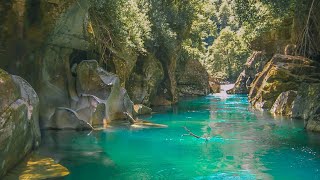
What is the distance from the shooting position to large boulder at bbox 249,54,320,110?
98.0 ft

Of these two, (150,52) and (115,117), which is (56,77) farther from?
(150,52)

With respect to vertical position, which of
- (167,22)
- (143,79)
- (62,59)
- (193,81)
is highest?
(167,22)

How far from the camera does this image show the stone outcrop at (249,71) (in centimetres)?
5472

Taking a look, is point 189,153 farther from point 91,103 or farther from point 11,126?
point 91,103

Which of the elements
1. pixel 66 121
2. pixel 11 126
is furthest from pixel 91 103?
pixel 11 126

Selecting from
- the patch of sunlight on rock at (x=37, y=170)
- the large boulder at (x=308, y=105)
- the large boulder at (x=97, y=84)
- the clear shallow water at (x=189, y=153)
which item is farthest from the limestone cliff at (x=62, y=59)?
the large boulder at (x=308, y=105)

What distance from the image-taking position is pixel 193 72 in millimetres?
57625

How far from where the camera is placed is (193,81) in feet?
194

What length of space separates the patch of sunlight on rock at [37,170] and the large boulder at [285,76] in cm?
2028

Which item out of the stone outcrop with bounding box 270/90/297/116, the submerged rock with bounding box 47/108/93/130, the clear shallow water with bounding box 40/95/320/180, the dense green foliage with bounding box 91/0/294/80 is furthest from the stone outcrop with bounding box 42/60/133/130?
the stone outcrop with bounding box 270/90/297/116

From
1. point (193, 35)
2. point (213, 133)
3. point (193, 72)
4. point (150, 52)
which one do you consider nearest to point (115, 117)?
point (213, 133)

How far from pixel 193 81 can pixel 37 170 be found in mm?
47836

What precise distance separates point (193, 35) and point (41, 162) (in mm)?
38137

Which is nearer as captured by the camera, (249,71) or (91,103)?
(91,103)
